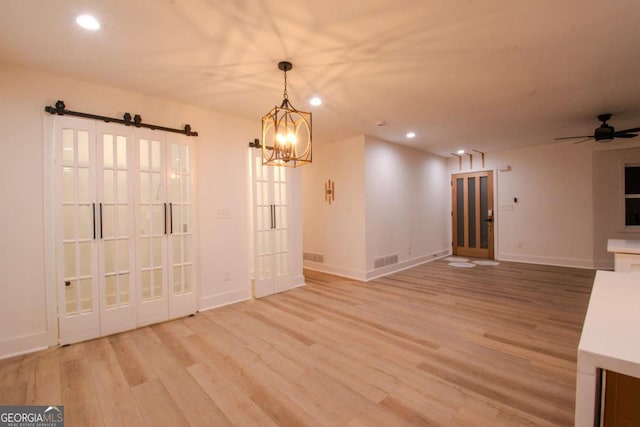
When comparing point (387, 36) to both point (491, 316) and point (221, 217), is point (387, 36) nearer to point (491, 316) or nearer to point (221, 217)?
point (221, 217)

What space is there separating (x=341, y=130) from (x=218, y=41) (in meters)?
2.92

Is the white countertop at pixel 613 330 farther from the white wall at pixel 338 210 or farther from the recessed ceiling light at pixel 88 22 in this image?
the white wall at pixel 338 210

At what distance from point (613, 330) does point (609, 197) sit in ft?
22.4

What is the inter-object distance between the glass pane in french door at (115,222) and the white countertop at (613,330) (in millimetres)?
3835

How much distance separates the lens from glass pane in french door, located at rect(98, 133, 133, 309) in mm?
3105

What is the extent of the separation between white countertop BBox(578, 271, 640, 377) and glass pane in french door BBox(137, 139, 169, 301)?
380 cm

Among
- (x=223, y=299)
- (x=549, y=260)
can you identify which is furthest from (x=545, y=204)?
(x=223, y=299)

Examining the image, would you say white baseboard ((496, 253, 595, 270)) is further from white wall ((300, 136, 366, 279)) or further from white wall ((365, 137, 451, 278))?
white wall ((300, 136, 366, 279))

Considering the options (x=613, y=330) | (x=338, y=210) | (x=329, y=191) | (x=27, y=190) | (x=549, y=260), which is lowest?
(x=549, y=260)

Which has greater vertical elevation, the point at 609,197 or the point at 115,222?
the point at 609,197

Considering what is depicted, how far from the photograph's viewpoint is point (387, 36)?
2.30 metres

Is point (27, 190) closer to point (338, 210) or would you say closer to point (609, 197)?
point (338, 210)

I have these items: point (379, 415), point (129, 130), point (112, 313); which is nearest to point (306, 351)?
point (379, 415)

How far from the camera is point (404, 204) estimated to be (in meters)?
6.35
